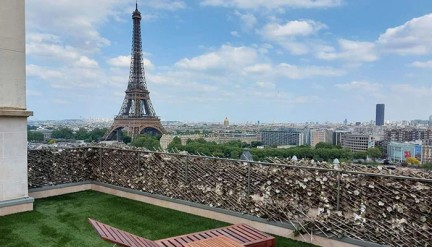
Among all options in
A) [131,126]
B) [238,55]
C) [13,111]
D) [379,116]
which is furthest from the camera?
[379,116]

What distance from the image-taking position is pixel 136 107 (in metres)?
50.1

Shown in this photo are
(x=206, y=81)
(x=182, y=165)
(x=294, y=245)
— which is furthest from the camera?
(x=206, y=81)

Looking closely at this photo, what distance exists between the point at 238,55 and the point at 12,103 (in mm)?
38662

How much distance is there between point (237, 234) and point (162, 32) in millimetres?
32361

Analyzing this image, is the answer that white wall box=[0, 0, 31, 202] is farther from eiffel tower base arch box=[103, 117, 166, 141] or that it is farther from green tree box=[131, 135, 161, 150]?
eiffel tower base arch box=[103, 117, 166, 141]

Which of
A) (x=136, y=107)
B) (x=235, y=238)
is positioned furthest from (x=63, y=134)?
(x=235, y=238)

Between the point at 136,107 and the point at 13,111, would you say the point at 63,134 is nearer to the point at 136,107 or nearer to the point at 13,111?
the point at 136,107

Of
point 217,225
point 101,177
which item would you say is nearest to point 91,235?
point 217,225

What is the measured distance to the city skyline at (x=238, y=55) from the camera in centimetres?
2009

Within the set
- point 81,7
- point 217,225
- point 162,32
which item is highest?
point 162,32

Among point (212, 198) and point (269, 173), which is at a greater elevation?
point (269, 173)

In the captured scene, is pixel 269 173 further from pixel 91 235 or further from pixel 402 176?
pixel 91 235

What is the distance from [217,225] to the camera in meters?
5.95

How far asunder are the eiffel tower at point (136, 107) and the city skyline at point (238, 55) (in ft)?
5.65
